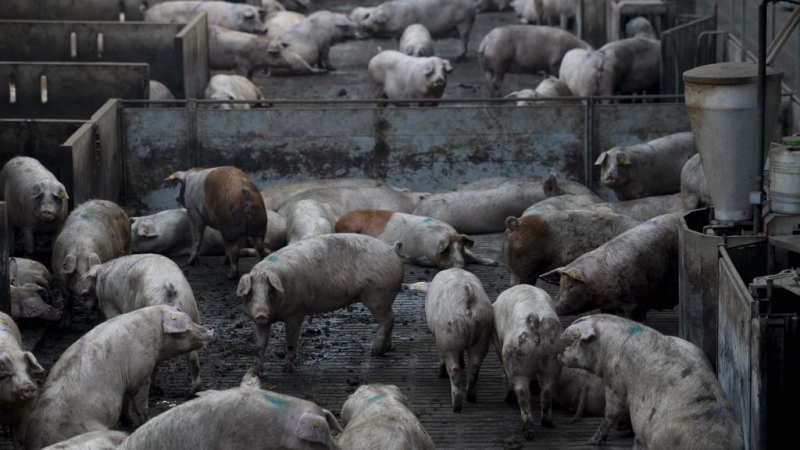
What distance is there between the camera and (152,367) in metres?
8.95

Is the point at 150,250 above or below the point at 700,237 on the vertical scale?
below

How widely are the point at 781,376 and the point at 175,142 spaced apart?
30.0 ft

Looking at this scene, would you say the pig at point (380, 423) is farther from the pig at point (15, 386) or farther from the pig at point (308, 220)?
the pig at point (308, 220)

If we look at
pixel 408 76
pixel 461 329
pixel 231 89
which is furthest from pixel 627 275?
pixel 231 89

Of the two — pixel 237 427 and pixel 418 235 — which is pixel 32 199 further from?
pixel 237 427

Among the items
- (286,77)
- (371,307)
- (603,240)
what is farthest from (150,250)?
(286,77)

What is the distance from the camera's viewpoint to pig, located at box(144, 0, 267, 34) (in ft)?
74.1

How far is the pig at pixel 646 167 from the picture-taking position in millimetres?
13719

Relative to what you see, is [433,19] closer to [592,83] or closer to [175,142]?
[592,83]

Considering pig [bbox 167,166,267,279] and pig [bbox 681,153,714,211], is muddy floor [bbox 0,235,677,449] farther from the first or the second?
pig [bbox 681,153,714,211]

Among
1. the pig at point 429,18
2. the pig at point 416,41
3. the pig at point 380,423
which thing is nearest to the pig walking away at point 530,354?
the pig at point 380,423

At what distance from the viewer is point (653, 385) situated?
27.0ft

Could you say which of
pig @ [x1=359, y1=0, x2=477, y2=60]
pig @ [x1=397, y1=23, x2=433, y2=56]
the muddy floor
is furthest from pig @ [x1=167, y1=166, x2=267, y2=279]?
pig @ [x1=359, y1=0, x2=477, y2=60]

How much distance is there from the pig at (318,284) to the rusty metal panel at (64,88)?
697 cm
